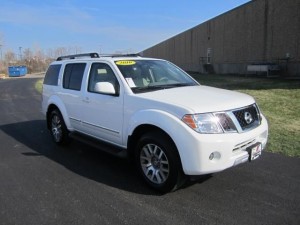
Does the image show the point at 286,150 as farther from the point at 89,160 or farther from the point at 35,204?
the point at 35,204

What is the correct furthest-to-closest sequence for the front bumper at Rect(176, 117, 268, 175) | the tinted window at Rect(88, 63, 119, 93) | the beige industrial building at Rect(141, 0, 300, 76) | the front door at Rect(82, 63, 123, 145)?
the beige industrial building at Rect(141, 0, 300, 76) → the tinted window at Rect(88, 63, 119, 93) → the front door at Rect(82, 63, 123, 145) → the front bumper at Rect(176, 117, 268, 175)

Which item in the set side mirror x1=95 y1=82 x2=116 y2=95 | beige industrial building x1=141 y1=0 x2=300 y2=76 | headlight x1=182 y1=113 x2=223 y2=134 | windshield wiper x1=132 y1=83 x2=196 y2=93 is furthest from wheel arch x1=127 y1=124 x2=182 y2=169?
beige industrial building x1=141 y1=0 x2=300 y2=76

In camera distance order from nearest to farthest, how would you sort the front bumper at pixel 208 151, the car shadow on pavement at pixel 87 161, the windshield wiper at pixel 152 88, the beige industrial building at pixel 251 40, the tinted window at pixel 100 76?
the front bumper at pixel 208 151 < the car shadow on pavement at pixel 87 161 < the windshield wiper at pixel 152 88 < the tinted window at pixel 100 76 < the beige industrial building at pixel 251 40

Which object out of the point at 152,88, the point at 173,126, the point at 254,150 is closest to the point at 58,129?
the point at 152,88

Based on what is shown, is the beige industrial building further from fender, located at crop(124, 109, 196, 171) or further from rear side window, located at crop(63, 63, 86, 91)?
fender, located at crop(124, 109, 196, 171)

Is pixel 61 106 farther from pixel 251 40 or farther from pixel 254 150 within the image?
pixel 251 40

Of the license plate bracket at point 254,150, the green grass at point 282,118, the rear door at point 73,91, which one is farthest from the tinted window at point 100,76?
the green grass at point 282,118

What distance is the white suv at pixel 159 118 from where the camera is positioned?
441cm

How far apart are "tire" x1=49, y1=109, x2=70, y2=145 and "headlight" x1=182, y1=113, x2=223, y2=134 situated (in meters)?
3.53

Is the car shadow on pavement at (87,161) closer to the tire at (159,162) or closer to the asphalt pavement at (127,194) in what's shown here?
the asphalt pavement at (127,194)

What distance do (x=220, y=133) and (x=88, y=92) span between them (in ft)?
8.95

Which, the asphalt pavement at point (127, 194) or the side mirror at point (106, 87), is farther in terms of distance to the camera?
the side mirror at point (106, 87)

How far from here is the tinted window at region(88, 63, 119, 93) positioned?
5.73 m

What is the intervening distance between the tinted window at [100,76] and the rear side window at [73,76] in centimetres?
37
